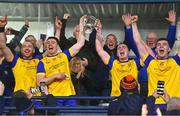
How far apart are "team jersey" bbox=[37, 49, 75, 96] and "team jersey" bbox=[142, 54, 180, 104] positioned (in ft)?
4.41

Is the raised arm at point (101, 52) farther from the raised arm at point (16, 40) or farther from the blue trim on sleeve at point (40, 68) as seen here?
the raised arm at point (16, 40)

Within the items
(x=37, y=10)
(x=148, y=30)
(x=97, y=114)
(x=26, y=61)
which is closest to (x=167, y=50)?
(x=97, y=114)

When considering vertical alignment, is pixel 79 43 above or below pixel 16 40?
below

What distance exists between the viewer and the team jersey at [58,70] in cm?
1006

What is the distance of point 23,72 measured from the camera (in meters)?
10.3

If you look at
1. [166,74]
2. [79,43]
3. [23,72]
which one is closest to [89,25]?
[79,43]

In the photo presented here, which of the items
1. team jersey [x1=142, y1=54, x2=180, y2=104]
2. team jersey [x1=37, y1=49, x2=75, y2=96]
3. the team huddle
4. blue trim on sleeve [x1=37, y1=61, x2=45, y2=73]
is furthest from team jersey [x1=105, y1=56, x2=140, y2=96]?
blue trim on sleeve [x1=37, y1=61, x2=45, y2=73]

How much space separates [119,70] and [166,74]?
0.80 metres

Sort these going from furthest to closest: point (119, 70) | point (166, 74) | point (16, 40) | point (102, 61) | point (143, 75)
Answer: point (16, 40)
point (102, 61)
point (119, 70)
point (143, 75)
point (166, 74)

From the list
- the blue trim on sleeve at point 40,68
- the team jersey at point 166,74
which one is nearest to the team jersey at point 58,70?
the blue trim on sleeve at point 40,68

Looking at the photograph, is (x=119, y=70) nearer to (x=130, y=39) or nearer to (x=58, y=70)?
(x=130, y=39)

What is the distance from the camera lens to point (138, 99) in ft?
26.6

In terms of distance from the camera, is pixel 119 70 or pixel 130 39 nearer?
pixel 119 70

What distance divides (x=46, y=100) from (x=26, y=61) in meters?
1.00
